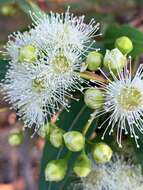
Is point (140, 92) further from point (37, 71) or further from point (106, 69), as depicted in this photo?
point (37, 71)

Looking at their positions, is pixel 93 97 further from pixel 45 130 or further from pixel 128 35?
pixel 128 35

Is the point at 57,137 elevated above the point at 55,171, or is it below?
above

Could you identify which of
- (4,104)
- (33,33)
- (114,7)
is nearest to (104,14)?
(114,7)

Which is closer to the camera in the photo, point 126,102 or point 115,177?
point 126,102

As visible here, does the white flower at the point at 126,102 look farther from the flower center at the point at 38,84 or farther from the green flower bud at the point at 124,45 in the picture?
the flower center at the point at 38,84

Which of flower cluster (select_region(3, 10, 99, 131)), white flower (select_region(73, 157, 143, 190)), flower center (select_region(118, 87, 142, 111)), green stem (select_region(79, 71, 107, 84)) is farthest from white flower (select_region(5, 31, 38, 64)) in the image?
white flower (select_region(73, 157, 143, 190))

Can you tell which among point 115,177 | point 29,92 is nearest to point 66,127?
point 115,177

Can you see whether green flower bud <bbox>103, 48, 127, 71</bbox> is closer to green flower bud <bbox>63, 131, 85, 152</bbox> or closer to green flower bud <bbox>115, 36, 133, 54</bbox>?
green flower bud <bbox>115, 36, 133, 54</bbox>

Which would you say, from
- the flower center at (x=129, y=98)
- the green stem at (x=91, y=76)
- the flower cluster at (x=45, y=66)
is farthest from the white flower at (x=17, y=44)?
the flower center at (x=129, y=98)
